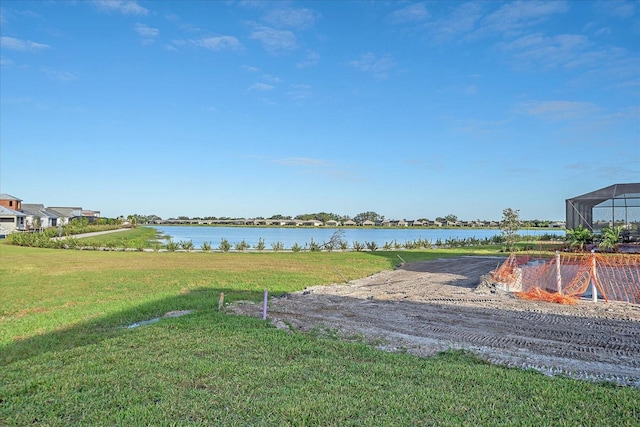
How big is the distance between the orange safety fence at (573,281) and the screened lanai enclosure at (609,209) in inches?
321

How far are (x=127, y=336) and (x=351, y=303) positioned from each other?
4.89 m

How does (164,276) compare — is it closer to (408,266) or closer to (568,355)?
(408,266)

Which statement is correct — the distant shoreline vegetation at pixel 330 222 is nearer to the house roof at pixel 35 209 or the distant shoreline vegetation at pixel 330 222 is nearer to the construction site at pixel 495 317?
the house roof at pixel 35 209

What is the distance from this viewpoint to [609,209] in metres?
26.1

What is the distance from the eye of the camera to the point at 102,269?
16328 millimetres

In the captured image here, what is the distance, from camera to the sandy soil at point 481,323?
5.79m

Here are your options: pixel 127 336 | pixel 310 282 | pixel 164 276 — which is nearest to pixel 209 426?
pixel 127 336

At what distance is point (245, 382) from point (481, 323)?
16.1ft

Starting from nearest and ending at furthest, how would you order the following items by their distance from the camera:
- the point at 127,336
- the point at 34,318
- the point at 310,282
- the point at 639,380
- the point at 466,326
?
the point at 639,380
the point at 127,336
the point at 466,326
the point at 34,318
the point at 310,282

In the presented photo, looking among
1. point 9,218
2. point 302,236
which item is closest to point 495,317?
point 302,236

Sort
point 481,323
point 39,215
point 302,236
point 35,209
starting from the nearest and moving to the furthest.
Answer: point 481,323 → point 39,215 → point 302,236 → point 35,209

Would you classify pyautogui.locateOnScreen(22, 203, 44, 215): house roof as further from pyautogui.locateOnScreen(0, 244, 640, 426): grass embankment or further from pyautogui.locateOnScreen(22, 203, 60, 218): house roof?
pyautogui.locateOnScreen(0, 244, 640, 426): grass embankment

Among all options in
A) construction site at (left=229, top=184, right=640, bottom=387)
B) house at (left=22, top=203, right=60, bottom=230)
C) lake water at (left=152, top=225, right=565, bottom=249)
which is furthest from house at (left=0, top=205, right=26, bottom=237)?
construction site at (left=229, top=184, right=640, bottom=387)

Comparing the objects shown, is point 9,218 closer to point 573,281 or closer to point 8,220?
point 8,220
